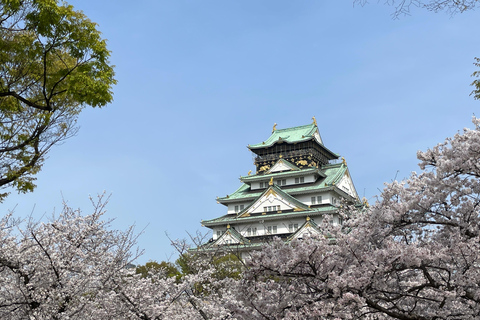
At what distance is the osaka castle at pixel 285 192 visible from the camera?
46.9 metres

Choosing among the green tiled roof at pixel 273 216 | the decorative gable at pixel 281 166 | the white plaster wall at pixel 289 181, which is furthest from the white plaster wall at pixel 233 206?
the decorative gable at pixel 281 166

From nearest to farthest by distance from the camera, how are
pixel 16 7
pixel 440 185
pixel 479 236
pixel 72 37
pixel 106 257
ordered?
pixel 479 236
pixel 440 185
pixel 16 7
pixel 72 37
pixel 106 257

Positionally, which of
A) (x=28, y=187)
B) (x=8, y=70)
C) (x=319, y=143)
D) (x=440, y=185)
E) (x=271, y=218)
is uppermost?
(x=319, y=143)

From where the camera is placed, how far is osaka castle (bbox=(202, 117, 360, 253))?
1847 inches

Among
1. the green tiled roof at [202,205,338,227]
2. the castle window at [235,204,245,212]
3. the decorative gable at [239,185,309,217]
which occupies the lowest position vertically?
the green tiled roof at [202,205,338,227]

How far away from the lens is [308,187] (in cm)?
4972

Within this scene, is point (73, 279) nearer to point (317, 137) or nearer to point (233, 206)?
point (233, 206)

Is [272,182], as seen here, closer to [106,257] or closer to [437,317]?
[106,257]

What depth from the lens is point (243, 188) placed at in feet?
182

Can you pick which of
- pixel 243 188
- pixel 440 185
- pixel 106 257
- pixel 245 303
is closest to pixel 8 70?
pixel 106 257

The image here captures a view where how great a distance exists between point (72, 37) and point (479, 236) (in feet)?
33.6

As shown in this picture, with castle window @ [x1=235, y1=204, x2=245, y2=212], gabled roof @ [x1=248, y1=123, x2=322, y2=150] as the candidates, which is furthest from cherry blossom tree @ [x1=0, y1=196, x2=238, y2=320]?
gabled roof @ [x1=248, y1=123, x2=322, y2=150]

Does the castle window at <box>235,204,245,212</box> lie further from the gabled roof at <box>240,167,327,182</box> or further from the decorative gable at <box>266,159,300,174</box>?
the decorative gable at <box>266,159,300,174</box>

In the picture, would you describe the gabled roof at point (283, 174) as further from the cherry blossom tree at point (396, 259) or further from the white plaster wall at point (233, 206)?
the cherry blossom tree at point (396, 259)
